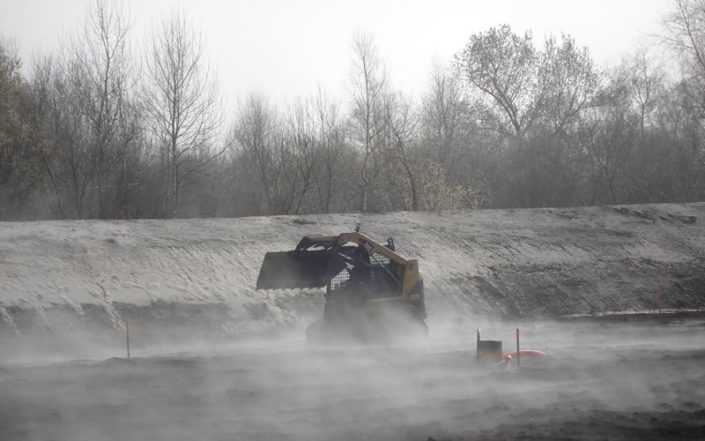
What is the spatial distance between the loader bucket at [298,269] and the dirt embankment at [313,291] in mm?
4626

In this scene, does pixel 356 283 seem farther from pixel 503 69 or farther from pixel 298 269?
pixel 503 69

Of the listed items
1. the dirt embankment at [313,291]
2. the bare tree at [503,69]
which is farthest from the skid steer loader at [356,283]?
the bare tree at [503,69]

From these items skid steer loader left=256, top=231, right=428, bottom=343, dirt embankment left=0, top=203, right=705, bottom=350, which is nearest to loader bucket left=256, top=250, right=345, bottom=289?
skid steer loader left=256, top=231, right=428, bottom=343

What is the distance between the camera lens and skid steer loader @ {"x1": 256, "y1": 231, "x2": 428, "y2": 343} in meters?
14.5

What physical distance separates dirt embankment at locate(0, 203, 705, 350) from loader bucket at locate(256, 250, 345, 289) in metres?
4.63

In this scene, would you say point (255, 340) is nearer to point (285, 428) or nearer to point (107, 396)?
point (107, 396)

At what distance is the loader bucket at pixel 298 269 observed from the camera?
47.2ft

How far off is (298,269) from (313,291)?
6153 millimetres

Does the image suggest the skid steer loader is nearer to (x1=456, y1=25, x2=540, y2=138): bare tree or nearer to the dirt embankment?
the dirt embankment

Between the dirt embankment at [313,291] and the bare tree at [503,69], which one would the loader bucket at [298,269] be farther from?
the bare tree at [503,69]

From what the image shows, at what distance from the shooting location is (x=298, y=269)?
14547 mm

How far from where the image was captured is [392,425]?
840 cm

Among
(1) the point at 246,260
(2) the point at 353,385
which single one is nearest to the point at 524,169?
(1) the point at 246,260

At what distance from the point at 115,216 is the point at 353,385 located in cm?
2030
